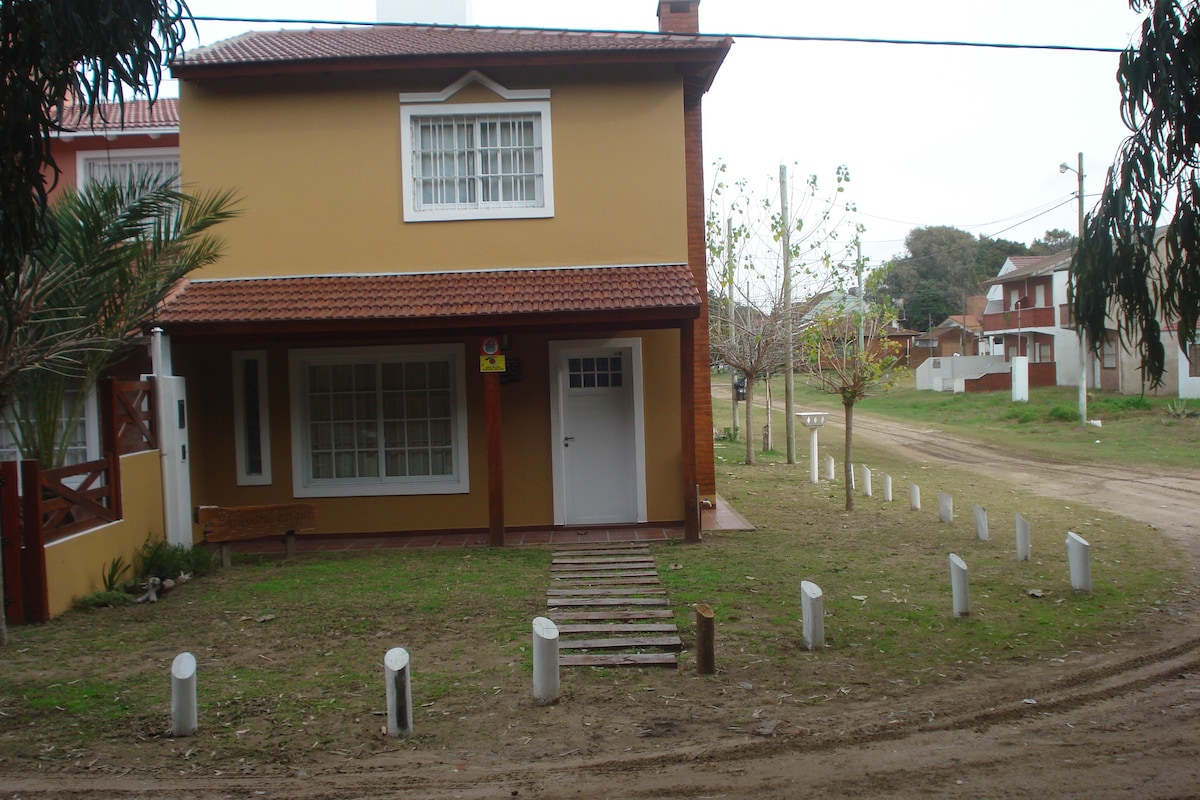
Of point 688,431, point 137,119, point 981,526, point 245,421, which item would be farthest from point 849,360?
point 137,119

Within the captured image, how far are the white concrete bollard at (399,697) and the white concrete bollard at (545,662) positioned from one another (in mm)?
865

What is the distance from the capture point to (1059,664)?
6.83 meters

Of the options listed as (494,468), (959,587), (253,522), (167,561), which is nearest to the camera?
(959,587)

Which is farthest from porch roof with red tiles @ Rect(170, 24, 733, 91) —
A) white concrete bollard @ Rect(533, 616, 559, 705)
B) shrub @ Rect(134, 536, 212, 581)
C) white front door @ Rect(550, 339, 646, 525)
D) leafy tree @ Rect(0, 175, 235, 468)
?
white concrete bollard @ Rect(533, 616, 559, 705)

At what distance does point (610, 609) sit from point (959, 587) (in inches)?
116

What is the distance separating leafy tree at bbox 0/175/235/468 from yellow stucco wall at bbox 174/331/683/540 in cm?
180

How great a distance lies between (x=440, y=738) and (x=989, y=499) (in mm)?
12497

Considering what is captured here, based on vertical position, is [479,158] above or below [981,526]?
above

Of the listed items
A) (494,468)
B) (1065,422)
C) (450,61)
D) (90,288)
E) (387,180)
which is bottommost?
(1065,422)

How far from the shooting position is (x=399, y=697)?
563 cm

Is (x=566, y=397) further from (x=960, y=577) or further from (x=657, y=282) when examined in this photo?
(x=960, y=577)

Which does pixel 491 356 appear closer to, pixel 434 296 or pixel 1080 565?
pixel 434 296

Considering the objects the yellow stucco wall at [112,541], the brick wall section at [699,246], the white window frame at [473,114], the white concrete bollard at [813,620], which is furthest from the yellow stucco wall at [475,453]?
the white concrete bollard at [813,620]

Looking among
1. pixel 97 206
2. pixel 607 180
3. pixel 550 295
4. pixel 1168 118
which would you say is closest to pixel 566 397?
pixel 550 295
